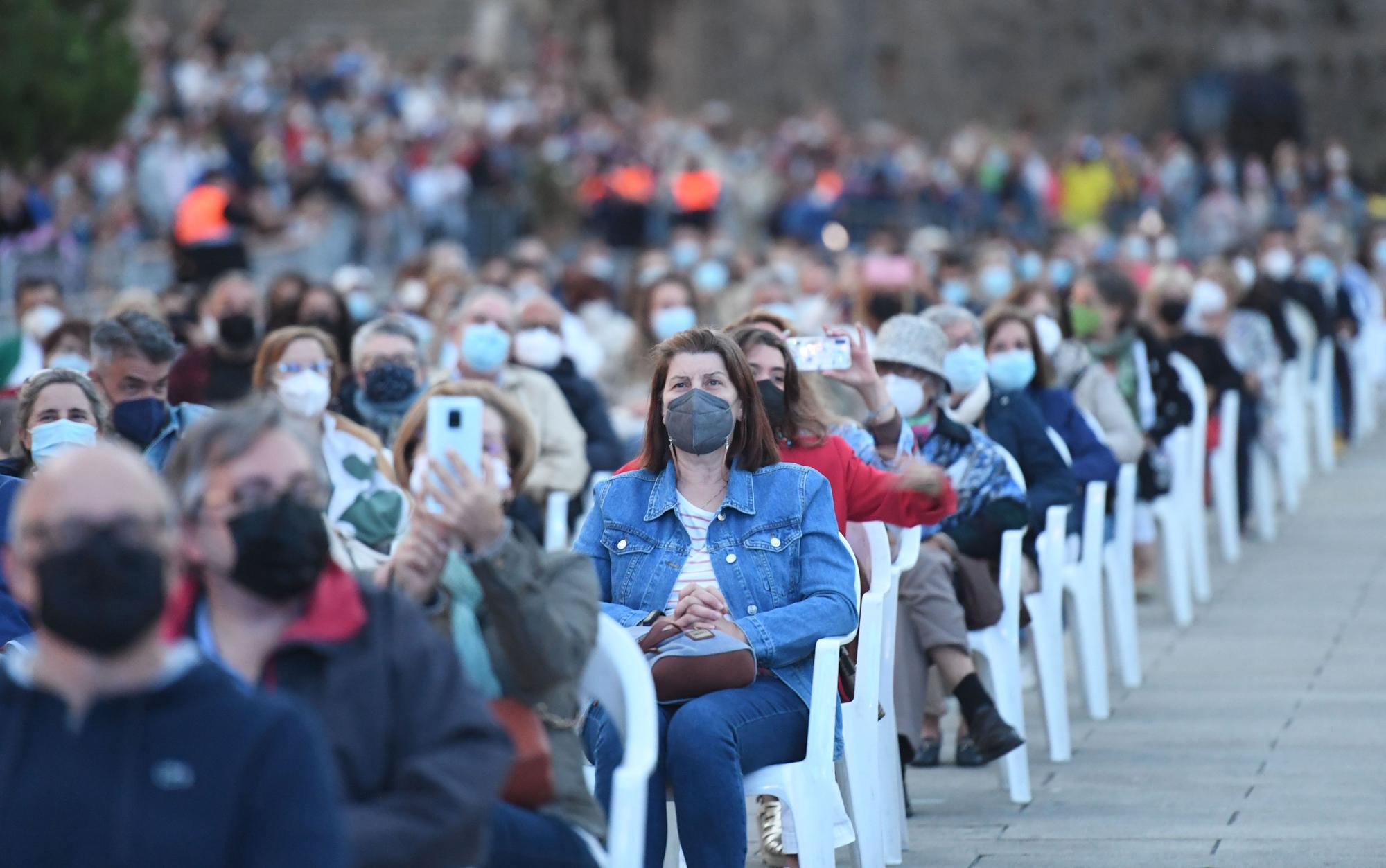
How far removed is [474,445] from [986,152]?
2878cm

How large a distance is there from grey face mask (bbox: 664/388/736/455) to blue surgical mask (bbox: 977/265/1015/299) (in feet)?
30.0

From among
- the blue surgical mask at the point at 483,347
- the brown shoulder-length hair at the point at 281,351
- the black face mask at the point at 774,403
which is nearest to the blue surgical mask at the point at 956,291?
the blue surgical mask at the point at 483,347

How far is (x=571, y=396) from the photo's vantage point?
9430mm

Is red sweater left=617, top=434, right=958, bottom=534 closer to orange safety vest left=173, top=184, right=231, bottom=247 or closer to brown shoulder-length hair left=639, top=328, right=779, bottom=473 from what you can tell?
brown shoulder-length hair left=639, top=328, right=779, bottom=473

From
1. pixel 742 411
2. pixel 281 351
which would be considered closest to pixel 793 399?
pixel 742 411

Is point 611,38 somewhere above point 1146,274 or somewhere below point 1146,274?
above

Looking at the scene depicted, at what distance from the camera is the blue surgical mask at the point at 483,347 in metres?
Result: 8.20

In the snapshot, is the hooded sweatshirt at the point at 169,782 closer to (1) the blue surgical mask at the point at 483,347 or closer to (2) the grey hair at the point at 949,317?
(2) the grey hair at the point at 949,317

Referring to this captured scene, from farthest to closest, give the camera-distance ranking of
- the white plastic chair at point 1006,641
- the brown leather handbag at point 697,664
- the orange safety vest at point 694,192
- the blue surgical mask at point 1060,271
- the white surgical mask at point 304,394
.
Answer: the orange safety vest at point 694,192 → the blue surgical mask at point 1060,271 → the white plastic chair at point 1006,641 → the white surgical mask at point 304,394 → the brown leather handbag at point 697,664

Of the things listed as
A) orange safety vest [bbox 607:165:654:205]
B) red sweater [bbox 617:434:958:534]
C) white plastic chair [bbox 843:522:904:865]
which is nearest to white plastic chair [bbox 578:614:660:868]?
white plastic chair [bbox 843:522:904:865]

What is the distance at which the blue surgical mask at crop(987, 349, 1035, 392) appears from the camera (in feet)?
25.5

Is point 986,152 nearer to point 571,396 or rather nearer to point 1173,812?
point 571,396

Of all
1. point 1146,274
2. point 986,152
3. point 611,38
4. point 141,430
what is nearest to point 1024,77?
point 611,38

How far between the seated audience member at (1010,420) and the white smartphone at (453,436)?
12.3ft
